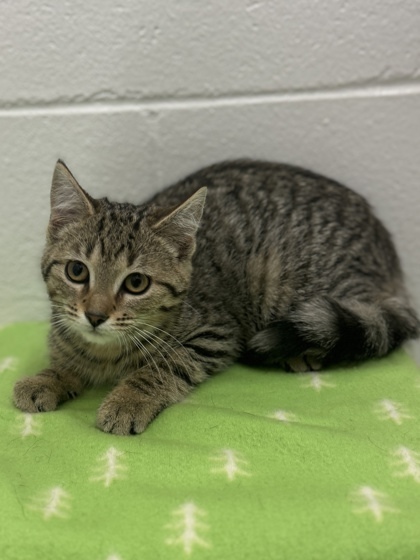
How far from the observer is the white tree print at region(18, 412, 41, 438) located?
1173 millimetres

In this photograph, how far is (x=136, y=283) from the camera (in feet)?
4.24

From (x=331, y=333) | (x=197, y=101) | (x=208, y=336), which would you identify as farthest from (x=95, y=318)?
(x=197, y=101)

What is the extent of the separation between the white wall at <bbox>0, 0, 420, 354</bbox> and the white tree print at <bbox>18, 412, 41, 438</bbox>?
0.73 meters

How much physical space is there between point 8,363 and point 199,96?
3.22 feet

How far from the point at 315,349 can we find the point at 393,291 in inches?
16.1

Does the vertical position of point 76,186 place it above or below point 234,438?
above

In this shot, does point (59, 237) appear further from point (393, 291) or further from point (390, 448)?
point (393, 291)

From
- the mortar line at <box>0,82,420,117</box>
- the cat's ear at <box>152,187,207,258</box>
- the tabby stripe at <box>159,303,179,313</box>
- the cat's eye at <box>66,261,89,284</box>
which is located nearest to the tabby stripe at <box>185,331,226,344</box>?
the tabby stripe at <box>159,303,179,313</box>

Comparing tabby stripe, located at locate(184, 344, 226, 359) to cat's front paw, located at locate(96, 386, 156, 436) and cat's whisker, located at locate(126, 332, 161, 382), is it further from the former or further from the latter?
cat's front paw, located at locate(96, 386, 156, 436)

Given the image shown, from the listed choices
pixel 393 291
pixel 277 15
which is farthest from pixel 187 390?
pixel 277 15

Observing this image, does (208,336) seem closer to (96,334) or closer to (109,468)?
(96,334)

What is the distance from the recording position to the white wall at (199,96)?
63.2 inches

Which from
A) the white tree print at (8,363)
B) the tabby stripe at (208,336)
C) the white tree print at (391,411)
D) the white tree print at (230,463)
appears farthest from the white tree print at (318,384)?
the white tree print at (8,363)

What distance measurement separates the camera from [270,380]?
4.73ft
